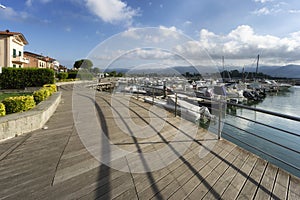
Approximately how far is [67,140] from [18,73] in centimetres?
1313

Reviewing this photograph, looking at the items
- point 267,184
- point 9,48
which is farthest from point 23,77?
point 267,184

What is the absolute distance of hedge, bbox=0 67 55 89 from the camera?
11.8 metres

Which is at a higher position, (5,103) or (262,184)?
(5,103)

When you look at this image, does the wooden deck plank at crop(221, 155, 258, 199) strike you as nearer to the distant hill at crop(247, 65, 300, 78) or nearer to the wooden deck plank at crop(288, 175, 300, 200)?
the wooden deck plank at crop(288, 175, 300, 200)

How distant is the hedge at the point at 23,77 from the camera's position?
1180cm

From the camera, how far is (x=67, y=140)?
9.74ft

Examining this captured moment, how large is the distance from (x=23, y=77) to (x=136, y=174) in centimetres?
1470

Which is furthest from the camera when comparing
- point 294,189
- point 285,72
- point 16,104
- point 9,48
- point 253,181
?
point 285,72

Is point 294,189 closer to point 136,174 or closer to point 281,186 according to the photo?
point 281,186

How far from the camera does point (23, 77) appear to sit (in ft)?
40.5

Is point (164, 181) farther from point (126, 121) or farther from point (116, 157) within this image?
point (126, 121)

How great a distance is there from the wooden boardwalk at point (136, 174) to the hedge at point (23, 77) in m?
12.2

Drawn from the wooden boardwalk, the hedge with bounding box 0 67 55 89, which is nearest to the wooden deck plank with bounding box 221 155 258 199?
the wooden boardwalk

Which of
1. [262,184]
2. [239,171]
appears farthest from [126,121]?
[262,184]
